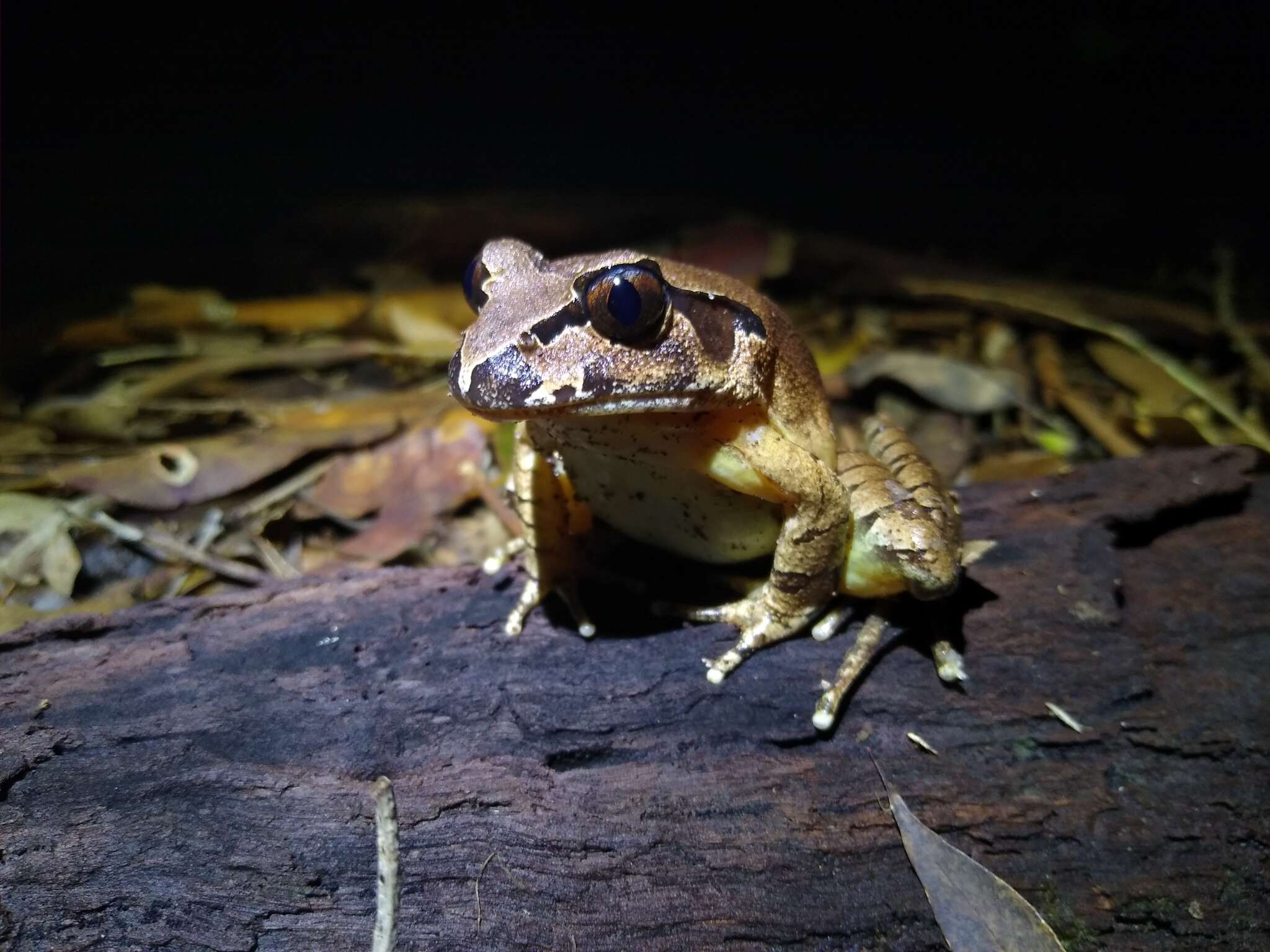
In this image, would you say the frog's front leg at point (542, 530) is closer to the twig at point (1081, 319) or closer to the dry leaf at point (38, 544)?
the dry leaf at point (38, 544)

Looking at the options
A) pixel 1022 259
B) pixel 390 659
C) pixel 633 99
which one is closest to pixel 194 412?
pixel 390 659

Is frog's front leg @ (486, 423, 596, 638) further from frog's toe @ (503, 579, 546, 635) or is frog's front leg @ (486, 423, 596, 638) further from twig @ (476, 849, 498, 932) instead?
twig @ (476, 849, 498, 932)

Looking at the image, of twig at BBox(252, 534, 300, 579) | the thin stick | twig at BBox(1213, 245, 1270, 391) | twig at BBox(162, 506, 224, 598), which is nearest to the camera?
the thin stick

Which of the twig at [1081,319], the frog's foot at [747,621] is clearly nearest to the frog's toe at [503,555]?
the frog's foot at [747,621]

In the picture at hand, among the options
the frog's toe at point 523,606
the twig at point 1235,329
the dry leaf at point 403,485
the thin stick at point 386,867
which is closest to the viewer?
the thin stick at point 386,867

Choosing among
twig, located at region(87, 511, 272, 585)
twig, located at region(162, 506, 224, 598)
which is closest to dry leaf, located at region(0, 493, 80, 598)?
twig, located at region(87, 511, 272, 585)

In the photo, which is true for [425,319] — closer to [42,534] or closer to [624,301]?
[42,534]

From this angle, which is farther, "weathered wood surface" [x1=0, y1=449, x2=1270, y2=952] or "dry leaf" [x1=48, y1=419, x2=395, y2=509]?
"dry leaf" [x1=48, y1=419, x2=395, y2=509]
